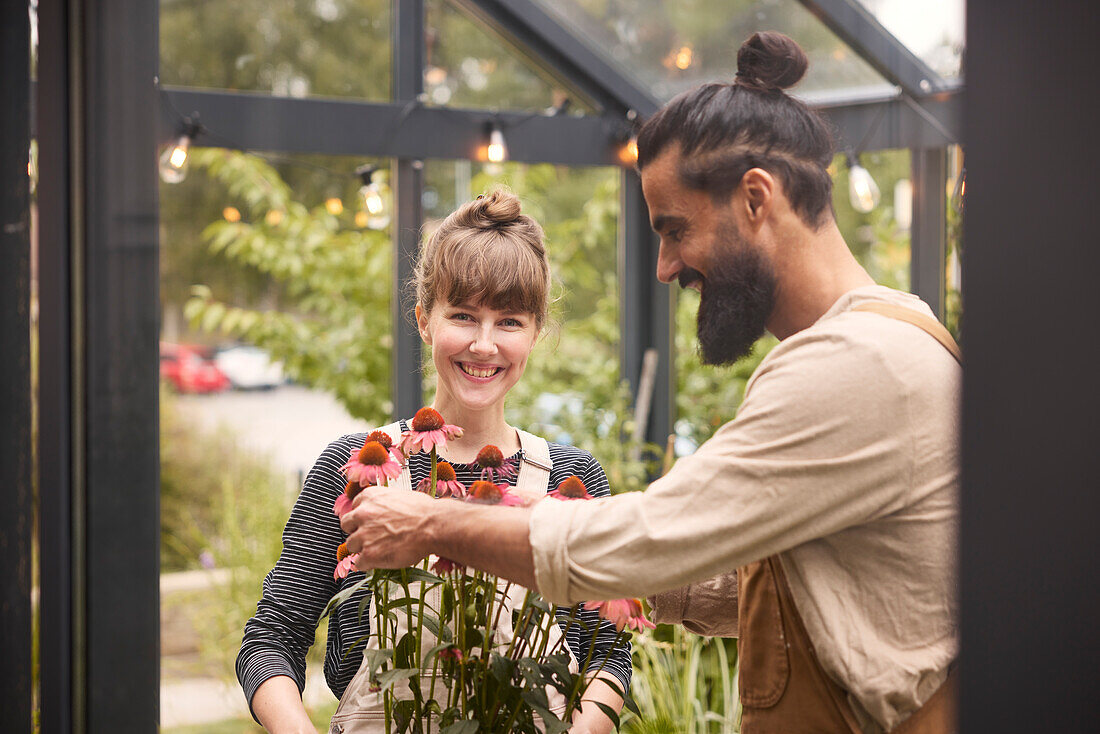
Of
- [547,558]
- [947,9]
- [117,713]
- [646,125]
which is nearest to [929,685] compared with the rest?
[547,558]

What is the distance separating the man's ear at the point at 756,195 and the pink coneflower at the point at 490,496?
17.0 inches

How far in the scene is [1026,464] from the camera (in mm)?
623

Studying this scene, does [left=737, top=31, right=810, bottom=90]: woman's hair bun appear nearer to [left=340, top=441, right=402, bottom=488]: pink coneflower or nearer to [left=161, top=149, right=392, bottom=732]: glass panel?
[left=340, top=441, right=402, bottom=488]: pink coneflower

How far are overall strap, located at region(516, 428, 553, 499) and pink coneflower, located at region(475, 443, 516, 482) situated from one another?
2 cm

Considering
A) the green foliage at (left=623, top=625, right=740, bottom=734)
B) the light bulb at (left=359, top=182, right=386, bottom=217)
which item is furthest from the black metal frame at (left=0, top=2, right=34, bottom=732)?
the light bulb at (left=359, top=182, right=386, bottom=217)

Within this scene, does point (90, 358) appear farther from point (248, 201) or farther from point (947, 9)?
point (947, 9)

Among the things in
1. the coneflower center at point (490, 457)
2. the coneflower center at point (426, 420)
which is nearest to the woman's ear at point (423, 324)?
the coneflower center at point (490, 457)

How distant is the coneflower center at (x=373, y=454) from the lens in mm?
1095

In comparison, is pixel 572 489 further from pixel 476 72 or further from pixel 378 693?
pixel 476 72

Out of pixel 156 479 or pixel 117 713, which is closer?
pixel 117 713

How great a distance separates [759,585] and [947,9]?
2.77 meters

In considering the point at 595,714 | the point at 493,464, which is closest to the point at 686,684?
the point at 595,714

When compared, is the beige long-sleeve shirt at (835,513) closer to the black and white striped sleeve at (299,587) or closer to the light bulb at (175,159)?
the black and white striped sleeve at (299,587)

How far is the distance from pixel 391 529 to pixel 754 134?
64 cm
